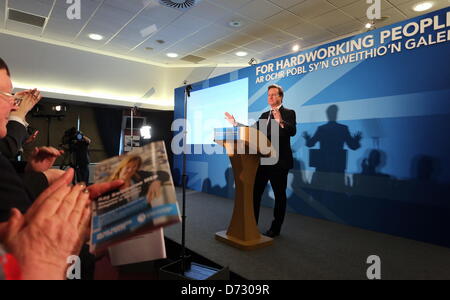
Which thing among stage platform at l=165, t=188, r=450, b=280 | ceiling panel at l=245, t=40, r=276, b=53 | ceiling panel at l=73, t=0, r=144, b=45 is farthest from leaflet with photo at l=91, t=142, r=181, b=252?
ceiling panel at l=245, t=40, r=276, b=53

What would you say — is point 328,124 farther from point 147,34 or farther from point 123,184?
point 147,34

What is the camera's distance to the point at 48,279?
51cm

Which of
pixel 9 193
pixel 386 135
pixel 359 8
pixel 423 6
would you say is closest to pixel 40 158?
pixel 9 193

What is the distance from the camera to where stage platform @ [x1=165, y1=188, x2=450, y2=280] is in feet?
6.70

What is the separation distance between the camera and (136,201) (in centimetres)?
53

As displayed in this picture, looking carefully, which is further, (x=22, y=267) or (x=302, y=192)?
(x=302, y=192)

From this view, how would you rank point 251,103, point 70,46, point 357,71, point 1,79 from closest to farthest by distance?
1. point 1,79
2. point 357,71
3. point 251,103
4. point 70,46

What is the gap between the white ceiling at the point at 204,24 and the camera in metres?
4.21

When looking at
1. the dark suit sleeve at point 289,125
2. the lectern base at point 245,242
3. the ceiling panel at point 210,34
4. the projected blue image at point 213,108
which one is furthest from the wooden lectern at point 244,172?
the ceiling panel at point 210,34

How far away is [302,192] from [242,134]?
188 cm

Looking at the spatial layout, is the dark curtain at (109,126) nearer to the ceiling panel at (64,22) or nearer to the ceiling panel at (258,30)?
the ceiling panel at (64,22)

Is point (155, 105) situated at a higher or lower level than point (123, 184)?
higher

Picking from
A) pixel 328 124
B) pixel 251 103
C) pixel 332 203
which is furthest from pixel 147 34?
pixel 332 203

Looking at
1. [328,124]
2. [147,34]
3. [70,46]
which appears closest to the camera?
[328,124]
